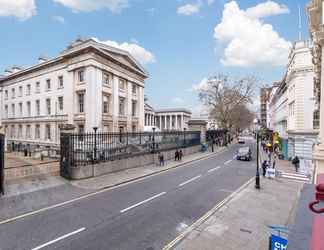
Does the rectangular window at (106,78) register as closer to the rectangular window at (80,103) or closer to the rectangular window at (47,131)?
the rectangular window at (80,103)

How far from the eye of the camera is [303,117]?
22859mm

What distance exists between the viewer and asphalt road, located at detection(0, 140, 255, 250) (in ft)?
21.8

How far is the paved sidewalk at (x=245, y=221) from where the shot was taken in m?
6.66

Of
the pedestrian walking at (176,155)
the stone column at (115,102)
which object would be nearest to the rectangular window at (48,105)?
the stone column at (115,102)

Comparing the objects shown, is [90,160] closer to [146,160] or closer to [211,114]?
[146,160]

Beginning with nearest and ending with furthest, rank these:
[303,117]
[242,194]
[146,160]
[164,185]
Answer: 1. [242,194]
2. [164,185]
3. [146,160]
4. [303,117]

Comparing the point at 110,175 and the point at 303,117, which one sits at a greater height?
the point at 303,117

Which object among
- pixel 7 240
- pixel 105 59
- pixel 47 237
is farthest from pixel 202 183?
pixel 105 59

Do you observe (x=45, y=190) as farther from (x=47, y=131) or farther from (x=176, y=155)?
(x=47, y=131)

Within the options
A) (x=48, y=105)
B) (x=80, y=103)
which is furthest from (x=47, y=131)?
(x=80, y=103)

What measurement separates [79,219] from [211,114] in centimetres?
5144

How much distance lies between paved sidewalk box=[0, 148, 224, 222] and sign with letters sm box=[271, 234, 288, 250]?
9.60 metres

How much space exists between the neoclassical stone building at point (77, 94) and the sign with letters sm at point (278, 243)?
89.5ft

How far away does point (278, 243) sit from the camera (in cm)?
371
